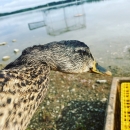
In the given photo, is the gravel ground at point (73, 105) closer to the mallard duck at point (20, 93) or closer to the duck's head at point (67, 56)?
the duck's head at point (67, 56)

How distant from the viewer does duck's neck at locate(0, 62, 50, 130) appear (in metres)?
1.68

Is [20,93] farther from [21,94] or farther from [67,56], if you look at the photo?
[67,56]

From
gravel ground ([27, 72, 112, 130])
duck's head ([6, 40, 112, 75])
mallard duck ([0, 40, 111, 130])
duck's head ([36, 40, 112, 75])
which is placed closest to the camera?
mallard duck ([0, 40, 111, 130])

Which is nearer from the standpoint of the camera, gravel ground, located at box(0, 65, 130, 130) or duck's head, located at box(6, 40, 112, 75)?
gravel ground, located at box(0, 65, 130, 130)

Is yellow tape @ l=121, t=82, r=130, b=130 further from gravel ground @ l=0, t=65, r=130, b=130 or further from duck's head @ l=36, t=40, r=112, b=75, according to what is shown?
duck's head @ l=36, t=40, r=112, b=75

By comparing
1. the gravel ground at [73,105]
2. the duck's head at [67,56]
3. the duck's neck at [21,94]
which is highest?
the duck's neck at [21,94]

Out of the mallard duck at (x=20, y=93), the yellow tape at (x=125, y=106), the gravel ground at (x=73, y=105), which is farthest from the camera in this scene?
the gravel ground at (x=73, y=105)

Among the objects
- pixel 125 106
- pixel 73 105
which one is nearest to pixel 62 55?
pixel 73 105

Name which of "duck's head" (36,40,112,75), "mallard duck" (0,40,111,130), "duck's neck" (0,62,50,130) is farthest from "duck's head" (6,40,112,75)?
"duck's neck" (0,62,50,130)

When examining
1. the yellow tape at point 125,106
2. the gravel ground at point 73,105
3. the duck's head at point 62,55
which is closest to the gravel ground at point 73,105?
the gravel ground at point 73,105

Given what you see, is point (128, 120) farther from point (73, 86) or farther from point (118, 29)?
point (118, 29)

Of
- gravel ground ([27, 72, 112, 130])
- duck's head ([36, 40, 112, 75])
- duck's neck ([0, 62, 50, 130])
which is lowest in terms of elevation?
gravel ground ([27, 72, 112, 130])

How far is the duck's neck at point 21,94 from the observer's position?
5.50 ft

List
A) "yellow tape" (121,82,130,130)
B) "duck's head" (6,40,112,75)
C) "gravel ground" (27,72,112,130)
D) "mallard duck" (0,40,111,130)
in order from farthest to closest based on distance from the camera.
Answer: "duck's head" (6,40,112,75)
"gravel ground" (27,72,112,130)
"yellow tape" (121,82,130,130)
"mallard duck" (0,40,111,130)
